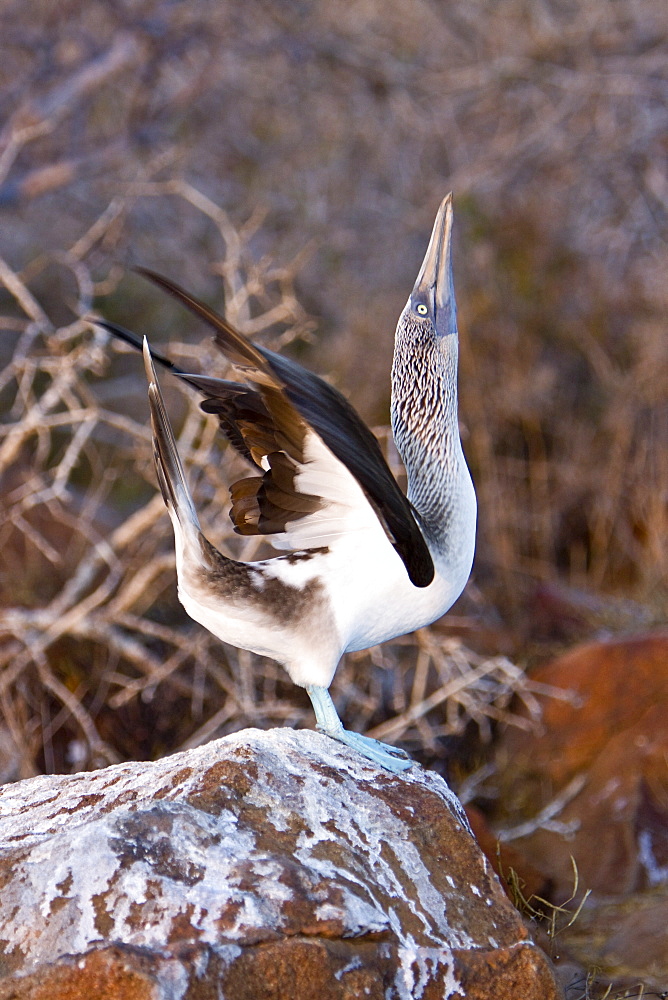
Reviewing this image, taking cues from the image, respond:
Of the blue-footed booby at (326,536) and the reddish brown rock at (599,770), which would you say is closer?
the blue-footed booby at (326,536)

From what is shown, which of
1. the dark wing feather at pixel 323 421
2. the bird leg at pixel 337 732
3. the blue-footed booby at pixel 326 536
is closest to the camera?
the dark wing feather at pixel 323 421

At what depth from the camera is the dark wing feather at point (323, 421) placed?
2717 millimetres

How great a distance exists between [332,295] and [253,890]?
8.72 metres

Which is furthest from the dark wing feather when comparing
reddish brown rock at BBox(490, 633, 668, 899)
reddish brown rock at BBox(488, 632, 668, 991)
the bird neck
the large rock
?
reddish brown rock at BBox(490, 633, 668, 899)

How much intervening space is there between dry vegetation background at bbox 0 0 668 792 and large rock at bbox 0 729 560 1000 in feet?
8.60

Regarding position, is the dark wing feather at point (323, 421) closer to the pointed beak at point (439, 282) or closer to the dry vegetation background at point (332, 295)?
the pointed beak at point (439, 282)

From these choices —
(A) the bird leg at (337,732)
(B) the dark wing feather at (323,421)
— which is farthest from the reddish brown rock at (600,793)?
(B) the dark wing feather at (323,421)

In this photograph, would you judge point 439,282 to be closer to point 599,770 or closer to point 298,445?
point 298,445

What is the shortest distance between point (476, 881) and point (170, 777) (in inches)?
34.5

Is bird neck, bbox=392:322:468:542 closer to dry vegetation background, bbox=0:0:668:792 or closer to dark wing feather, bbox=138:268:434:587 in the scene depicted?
dark wing feather, bbox=138:268:434:587

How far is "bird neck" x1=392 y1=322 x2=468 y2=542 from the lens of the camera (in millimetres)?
3309

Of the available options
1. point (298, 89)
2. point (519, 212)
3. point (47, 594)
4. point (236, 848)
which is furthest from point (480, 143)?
point (236, 848)

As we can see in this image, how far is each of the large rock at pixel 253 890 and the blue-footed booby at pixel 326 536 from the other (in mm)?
330

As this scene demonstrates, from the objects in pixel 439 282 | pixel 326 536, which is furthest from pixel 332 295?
pixel 326 536
